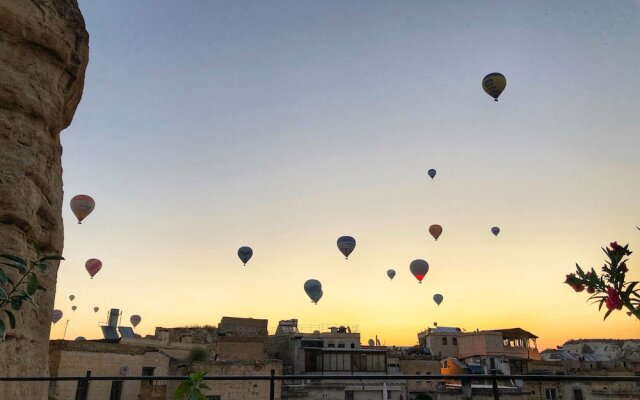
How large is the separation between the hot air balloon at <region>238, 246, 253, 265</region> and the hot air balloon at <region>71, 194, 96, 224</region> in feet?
72.7

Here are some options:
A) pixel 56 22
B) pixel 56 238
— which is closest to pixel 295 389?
pixel 56 238

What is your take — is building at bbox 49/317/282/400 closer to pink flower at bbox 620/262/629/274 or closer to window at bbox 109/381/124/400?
window at bbox 109/381/124/400

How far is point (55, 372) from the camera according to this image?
87.5 ft

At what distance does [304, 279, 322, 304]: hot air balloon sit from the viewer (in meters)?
54.5

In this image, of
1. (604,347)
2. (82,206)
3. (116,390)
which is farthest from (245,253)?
(604,347)

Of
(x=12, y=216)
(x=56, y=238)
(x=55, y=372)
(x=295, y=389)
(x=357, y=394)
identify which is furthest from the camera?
(x=357, y=394)

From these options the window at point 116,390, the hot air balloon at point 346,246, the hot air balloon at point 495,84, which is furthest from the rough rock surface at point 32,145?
the hot air balloon at point 346,246

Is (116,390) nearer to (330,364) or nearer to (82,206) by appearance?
(82,206)

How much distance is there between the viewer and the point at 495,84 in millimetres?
35500

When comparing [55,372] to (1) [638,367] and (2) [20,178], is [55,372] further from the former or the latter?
(1) [638,367]

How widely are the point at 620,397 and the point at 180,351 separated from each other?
119 feet

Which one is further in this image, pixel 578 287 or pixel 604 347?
pixel 604 347

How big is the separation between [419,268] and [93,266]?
98.2ft

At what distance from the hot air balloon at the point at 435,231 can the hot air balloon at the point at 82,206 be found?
1239 inches
